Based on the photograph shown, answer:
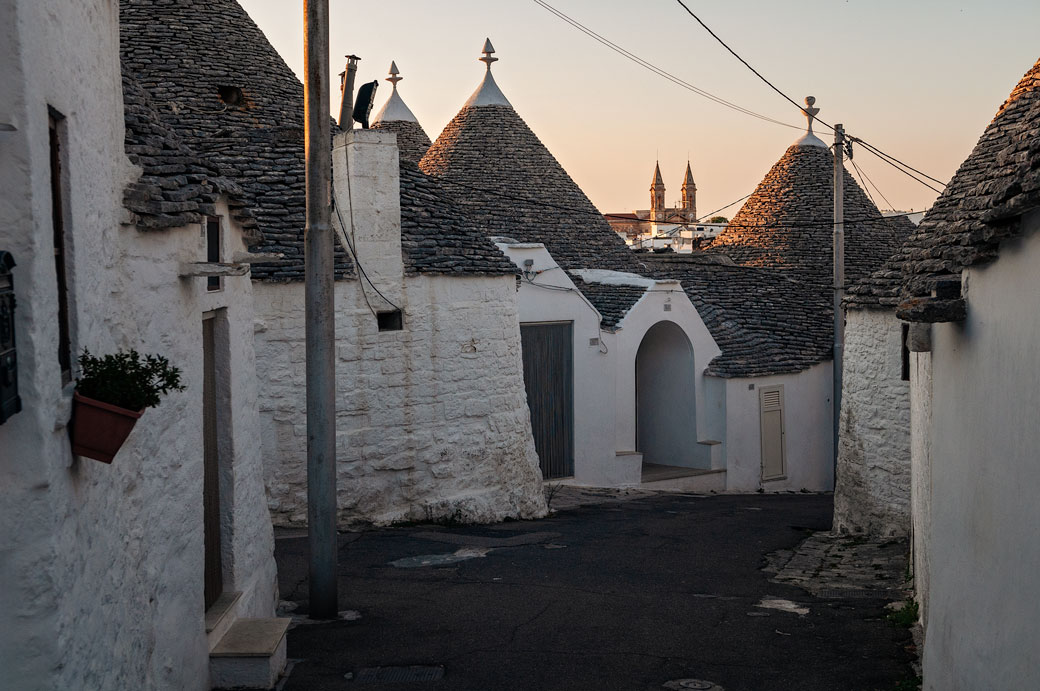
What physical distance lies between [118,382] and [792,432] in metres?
18.5

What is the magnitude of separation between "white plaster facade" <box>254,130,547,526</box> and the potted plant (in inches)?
319

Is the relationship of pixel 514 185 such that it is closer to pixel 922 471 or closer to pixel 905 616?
pixel 922 471

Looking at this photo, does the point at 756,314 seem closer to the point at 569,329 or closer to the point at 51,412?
the point at 569,329

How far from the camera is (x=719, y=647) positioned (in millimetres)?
7664

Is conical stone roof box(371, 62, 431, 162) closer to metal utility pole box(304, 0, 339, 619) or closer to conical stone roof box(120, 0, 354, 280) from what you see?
conical stone roof box(120, 0, 354, 280)

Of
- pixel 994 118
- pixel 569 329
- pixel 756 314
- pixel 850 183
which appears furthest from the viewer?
pixel 850 183

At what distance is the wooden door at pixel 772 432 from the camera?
20.8m

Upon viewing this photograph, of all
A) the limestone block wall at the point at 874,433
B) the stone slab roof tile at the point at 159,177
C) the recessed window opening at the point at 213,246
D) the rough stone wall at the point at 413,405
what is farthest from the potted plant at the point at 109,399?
the limestone block wall at the point at 874,433

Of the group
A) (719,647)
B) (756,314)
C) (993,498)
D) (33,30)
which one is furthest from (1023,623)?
(756,314)

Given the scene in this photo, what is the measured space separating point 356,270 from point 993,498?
9.13 m

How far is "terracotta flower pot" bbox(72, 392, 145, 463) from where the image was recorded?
3.93m

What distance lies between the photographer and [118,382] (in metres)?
4.17

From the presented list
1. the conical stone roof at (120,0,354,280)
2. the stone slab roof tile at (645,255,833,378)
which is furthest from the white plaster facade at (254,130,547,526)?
the stone slab roof tile at (645,255,833,378)

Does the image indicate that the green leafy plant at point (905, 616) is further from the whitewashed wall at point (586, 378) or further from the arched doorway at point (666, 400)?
the arched doorway at point (666, 400)
